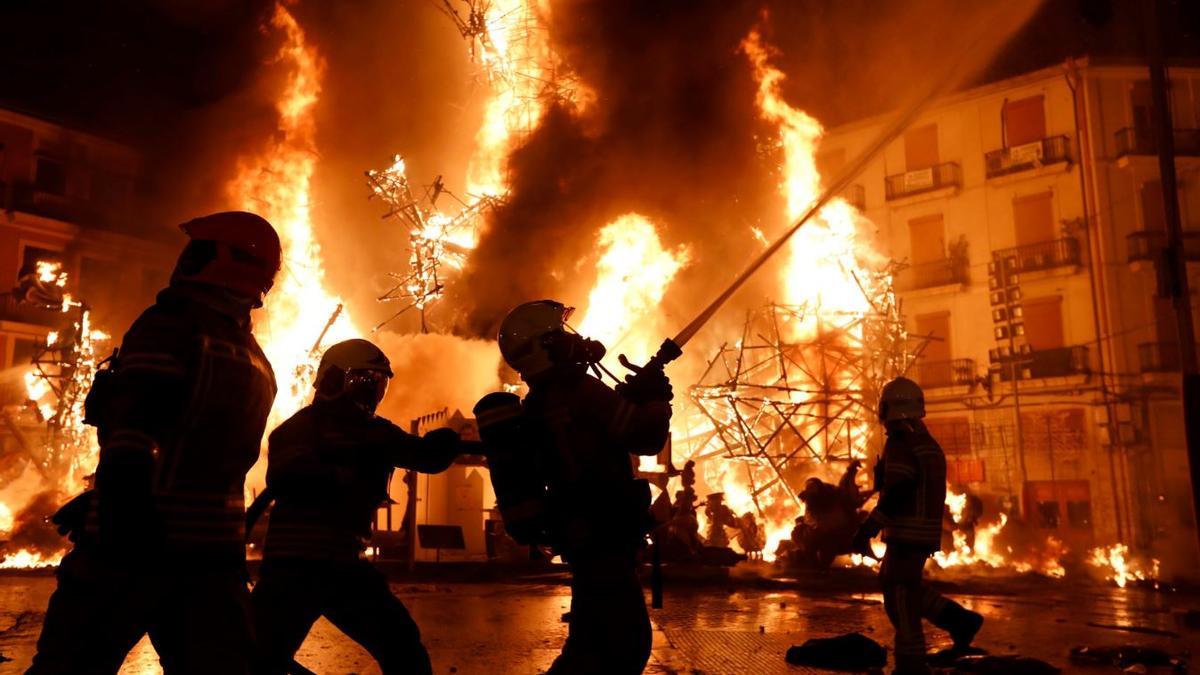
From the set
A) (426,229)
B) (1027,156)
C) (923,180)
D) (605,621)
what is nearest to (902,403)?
(605,621)

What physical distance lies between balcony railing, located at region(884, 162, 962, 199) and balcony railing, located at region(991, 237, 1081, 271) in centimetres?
308

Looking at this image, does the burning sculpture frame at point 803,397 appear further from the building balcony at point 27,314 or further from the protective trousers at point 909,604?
the building balcony at point 27,314

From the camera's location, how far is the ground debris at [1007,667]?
6180mm

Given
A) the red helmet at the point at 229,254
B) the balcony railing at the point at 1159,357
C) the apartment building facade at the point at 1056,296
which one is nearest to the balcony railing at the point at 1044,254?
the apartment building facade at the point at 1056,296

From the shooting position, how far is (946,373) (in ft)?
99.7

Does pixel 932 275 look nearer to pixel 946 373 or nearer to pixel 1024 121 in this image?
pixel 946 373

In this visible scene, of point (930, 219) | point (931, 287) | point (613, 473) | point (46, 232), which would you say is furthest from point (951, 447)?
point (46, 232)

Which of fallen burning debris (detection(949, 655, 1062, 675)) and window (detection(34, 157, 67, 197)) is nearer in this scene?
fallen burning debris (detection(949, 655, 1062, 675))

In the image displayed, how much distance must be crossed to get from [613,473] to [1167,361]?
2851cm

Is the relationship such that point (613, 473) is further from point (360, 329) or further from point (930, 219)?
point (930, 219)

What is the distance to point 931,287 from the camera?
31.0m

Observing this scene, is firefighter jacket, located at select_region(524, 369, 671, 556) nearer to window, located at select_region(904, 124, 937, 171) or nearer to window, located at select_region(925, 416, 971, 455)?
window, located at select_region(925, 416, 971, 455)

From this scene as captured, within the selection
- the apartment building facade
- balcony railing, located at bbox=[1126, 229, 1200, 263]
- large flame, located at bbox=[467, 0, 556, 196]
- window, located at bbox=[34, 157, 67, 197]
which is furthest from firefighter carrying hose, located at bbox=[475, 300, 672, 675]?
window, located at bbox=[34, 157, 67, 197]

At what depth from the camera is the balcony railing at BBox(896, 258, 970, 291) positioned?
30.5 metres
